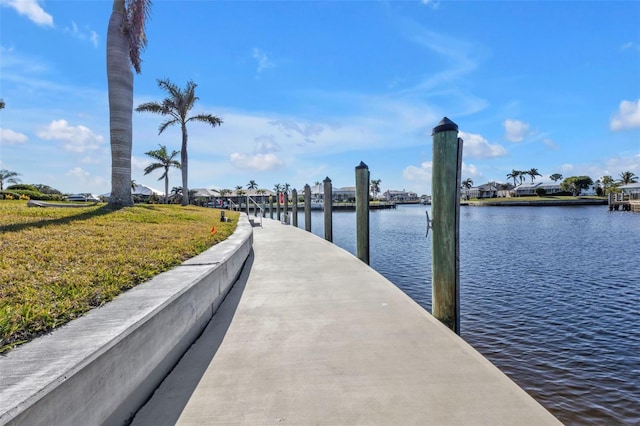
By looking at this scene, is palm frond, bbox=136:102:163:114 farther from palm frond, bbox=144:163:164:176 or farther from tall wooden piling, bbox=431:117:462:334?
tall wooden piling, bbox=431:117:462:334

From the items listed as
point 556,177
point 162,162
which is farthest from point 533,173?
point 162,162

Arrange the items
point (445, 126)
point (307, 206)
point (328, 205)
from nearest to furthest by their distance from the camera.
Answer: point (445, 126) → point (328, 205) → point (307, 206)

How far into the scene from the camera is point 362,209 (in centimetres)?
915

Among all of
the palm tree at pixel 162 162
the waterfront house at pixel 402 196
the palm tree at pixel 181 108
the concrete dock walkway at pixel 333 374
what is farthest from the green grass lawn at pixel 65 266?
the waterfront house at pixel 402 196

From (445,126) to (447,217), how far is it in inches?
50.4

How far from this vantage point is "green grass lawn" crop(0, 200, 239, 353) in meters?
2.55

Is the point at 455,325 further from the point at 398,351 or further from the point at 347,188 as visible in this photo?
the point at 347,188

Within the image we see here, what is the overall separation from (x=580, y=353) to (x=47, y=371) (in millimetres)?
6630

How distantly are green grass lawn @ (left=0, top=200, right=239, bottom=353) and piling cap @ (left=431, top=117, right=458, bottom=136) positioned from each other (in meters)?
4.28

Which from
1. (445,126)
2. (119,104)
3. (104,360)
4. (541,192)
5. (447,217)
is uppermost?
(541,192)

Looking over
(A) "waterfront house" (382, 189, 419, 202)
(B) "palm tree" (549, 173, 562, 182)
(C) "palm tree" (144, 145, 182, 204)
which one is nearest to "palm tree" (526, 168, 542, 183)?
(B) "palm tree" (549, 173, 562, 182)

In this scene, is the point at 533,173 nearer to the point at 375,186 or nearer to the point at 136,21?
the point at 375,186

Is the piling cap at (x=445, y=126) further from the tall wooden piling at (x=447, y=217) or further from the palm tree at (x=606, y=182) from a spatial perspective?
the palm tree at (x=606, y=182)

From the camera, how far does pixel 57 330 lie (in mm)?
2418
